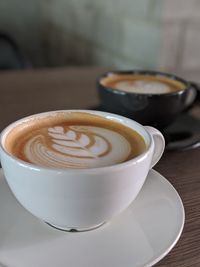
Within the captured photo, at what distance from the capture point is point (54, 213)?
322mm

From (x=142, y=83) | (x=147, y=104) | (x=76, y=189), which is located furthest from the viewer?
(x=142, y=83)

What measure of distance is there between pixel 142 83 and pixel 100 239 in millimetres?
363

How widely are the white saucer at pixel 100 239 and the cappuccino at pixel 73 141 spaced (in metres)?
0.06

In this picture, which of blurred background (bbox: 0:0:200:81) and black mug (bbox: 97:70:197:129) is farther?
blurred background (bbox: 0:0:200:81)

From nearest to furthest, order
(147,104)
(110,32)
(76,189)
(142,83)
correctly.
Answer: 1. (76,189)
2. (147,104)
3. (142,83)
4. (110,32)

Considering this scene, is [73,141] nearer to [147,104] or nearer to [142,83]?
[147,104]

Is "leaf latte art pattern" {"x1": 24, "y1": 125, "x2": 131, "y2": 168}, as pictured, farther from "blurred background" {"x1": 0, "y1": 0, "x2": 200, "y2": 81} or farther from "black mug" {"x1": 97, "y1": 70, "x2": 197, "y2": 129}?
"blurred background" {"x1": 0, "y1": 0, "x2": 200, "y2": 81}

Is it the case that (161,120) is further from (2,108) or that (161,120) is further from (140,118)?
(2,108)

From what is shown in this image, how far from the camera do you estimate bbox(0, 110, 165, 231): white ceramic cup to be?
300 millimetres

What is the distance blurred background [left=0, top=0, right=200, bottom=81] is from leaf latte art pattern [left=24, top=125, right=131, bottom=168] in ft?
2.89

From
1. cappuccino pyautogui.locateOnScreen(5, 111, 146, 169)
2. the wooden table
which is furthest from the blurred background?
cappuccino pyautogui.locateOnScreen(5, 111, 146, 169)

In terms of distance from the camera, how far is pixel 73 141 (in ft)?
1.24

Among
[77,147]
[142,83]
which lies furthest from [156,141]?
[142,83]

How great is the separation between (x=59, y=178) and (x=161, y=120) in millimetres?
293
